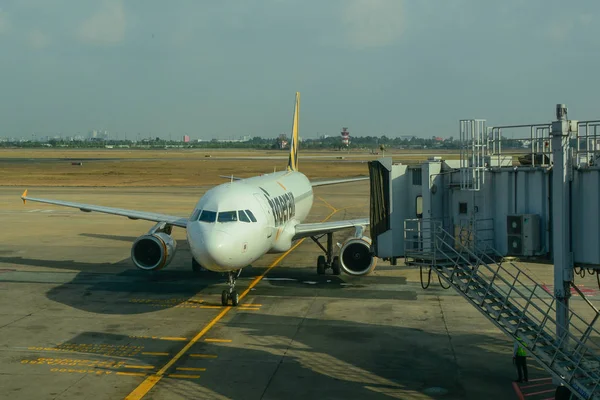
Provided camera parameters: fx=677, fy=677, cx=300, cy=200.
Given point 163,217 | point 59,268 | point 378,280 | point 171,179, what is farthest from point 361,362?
point 171,179

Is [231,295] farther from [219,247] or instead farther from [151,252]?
[151,252]

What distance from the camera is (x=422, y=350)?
21.2 metres

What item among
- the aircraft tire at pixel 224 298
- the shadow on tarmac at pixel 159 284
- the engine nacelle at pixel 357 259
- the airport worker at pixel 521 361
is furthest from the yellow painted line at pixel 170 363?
the airport worker at pixel 521 361

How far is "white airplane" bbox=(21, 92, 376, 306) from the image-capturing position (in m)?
24.5

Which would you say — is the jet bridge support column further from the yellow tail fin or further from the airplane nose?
the yellow tail fin

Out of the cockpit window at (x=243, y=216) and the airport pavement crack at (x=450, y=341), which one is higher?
the cockpit window at (x=243, y=216)

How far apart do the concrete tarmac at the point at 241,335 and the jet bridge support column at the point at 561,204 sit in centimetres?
354

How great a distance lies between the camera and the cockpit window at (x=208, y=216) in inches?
992

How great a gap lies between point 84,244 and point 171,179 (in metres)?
60.2

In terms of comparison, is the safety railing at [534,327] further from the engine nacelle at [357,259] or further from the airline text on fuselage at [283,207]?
the airline text on fuselage at [283,207]

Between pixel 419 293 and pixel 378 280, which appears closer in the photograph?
pixel 419 293

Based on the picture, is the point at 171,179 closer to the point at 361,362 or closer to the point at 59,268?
the point at 59,268

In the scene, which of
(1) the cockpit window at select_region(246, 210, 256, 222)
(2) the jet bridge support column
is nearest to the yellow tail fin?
(1) the cockpit window at select_region(246, 210, 256, 222)

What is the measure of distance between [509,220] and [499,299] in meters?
2.08
